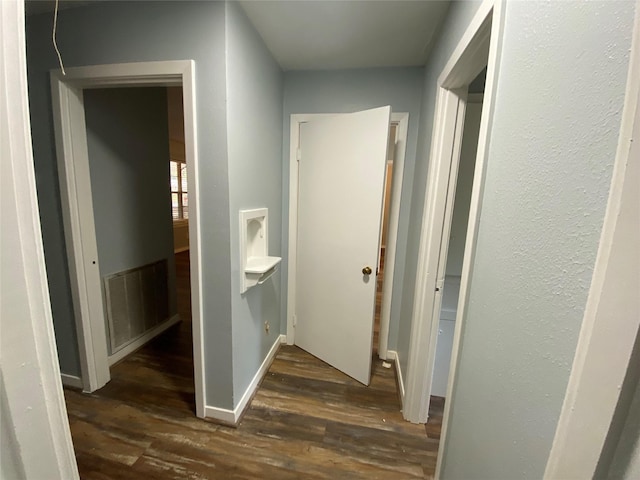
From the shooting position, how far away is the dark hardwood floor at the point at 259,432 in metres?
1.33

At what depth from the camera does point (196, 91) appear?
1.28m

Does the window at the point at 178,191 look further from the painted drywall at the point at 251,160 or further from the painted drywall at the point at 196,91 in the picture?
the painted drywall at the point at 251,160

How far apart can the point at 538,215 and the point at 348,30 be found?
61.3 inches

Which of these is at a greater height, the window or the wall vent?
the window

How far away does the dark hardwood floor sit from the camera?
1.33m

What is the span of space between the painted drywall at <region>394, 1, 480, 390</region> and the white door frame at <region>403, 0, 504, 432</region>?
115 millimetres

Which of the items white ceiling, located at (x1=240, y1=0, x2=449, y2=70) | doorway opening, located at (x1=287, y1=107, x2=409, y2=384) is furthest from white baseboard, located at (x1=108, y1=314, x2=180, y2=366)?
white ceiling, located at (x1=240, y1=0, x2=449, y2=70)

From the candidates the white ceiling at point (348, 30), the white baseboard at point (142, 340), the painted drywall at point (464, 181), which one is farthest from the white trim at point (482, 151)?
the white baseboard at point (142, 340)

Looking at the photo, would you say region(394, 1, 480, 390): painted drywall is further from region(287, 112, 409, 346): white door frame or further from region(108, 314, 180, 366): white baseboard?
region(108, 314, 180, 366): white baseboard

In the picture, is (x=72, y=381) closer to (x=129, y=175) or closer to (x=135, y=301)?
(x=135, y=301)

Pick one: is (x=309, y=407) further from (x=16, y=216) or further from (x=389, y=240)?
(x=16, y=216)

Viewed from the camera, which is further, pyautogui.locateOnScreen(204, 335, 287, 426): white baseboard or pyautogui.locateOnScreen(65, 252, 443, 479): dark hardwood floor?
pyautogui.locateOnScreen(204, 335, 287, 426): white baseboard

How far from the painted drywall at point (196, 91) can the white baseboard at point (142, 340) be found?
942mm

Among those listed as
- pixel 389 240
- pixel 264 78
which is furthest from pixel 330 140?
pixel 389 240
